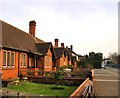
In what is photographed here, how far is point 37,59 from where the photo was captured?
30.5 meters

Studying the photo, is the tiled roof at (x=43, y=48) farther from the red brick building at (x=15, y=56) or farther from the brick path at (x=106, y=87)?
the brick path at (x=106, y=87)

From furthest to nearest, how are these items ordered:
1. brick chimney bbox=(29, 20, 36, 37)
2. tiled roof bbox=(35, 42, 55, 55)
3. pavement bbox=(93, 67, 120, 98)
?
brick chimney bbox=(29, 20, 36, 37) < tiled roof bbox=(35, 42, 55, 55) < pavement bbox=(93, 67, 120, 98)

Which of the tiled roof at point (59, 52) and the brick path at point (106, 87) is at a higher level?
the tiled roof at point (59, 52)

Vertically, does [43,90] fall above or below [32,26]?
below

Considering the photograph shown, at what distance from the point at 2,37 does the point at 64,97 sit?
31.2ft

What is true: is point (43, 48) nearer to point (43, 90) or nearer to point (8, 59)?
point (8, 59)

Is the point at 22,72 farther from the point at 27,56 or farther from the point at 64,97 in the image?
the point at 64,97

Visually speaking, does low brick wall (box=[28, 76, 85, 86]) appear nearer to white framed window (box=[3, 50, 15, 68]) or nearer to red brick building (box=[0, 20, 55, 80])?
red brick building (box=[0, 20, 55, 80])

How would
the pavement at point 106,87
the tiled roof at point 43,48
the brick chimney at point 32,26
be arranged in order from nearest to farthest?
the pavement at point 106,87
the tiled roof at point 43,48
the brick chimney at point 32,26

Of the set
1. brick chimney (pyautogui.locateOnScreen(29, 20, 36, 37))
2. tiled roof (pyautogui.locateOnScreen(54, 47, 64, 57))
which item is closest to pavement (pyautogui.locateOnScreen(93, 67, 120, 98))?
brick chimney (pyautogui.locateOnScreen(29, 20, 36, 37))

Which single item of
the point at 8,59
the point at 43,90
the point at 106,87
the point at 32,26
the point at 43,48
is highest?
the point at 32,26

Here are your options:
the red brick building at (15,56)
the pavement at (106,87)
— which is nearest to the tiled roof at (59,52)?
the red brick building at (15,56)

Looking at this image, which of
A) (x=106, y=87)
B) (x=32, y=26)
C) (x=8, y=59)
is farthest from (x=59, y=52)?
(x=106, y=87)

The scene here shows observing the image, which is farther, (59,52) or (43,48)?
(59,52)
